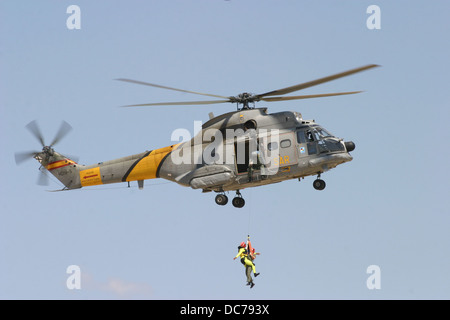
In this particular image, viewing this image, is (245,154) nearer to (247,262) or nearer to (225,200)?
(225,200)

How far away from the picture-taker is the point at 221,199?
1513 inches

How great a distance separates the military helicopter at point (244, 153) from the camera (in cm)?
3681

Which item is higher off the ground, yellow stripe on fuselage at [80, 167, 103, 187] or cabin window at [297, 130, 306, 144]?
cabin window at [297, 130, 306, 144]

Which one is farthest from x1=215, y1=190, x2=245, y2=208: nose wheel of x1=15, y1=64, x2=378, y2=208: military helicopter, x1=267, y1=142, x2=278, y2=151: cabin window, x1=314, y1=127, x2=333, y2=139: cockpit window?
x1=314, y1=127, x2=333, y2=139: cockpit window

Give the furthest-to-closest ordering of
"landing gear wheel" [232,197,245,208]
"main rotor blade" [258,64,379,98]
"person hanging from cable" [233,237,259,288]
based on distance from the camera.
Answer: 1. "landing gear wheel" [232,197,245,208]
2. "person hanging from cable" [233,237,259,288]
3. "main rotor blade" [258,64,379,98]

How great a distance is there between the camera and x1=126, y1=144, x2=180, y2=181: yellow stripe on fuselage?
39438mm

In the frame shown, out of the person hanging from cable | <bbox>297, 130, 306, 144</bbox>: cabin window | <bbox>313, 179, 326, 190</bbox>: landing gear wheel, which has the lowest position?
the person hanging from cable

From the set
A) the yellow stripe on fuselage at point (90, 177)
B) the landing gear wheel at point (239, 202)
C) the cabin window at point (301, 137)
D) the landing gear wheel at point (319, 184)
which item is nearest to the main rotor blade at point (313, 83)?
the cabin window at point (301, 137)

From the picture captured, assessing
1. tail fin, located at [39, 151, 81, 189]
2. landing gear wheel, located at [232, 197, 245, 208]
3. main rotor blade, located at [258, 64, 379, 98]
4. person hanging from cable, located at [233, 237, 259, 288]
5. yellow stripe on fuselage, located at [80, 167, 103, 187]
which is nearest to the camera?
main rotor blade, located at [258, 64, 379, 98]

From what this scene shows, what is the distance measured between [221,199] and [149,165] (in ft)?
12.6

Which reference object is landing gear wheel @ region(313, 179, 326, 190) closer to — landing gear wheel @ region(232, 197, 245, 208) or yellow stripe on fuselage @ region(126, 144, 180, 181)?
landing gear wheel @ region(232, 197, 245, 208)
